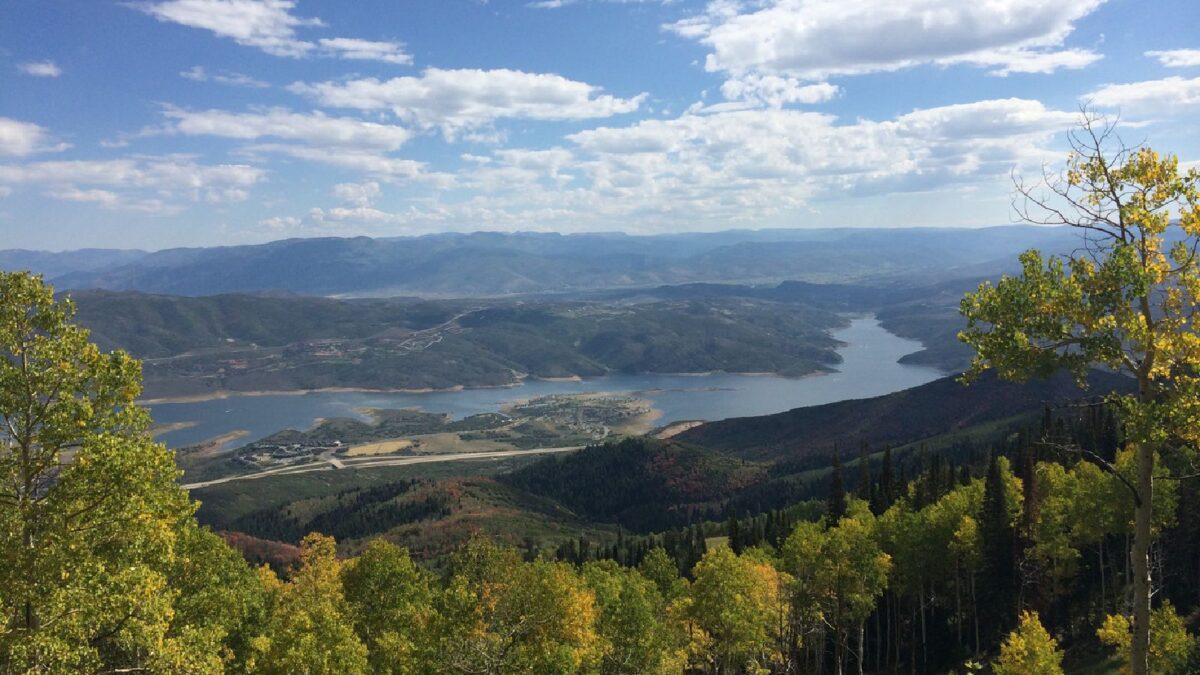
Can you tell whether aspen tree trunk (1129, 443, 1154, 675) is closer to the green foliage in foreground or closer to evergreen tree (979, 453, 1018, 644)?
the green foliage in foreground

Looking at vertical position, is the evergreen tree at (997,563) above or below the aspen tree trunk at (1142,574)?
below

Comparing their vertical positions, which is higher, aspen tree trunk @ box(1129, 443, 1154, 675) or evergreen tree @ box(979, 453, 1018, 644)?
aspen tree trunk @ box(1129, 443, 1154, 675)

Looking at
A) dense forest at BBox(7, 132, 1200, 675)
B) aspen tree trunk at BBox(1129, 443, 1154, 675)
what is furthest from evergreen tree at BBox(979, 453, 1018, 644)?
aspen tree trunk at BBox(1129, 443, 1154, 675)

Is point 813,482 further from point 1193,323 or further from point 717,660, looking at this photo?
point 1193,323

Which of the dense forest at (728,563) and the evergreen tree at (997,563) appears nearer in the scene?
the dense forest at (728,563)

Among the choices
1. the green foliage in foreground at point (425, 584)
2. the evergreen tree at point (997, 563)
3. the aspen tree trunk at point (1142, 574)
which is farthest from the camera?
the evergreen tree at point (997, 563)

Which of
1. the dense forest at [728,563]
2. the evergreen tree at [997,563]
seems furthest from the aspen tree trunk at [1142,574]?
the evergreen tree at [997,563]

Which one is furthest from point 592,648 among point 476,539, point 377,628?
point 377,628

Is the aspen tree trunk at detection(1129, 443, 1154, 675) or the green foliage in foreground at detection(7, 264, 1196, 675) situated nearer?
the aspen tree trunk at detection(1129, 443, 1154, 675)

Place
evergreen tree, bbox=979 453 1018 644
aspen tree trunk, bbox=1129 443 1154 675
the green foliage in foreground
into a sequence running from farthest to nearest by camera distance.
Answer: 1. evergreen tree, bbox=979 453 1018 644
2. the green foliage in foreground
3. aspen tree trunk, bbox=1129 443 1154 675

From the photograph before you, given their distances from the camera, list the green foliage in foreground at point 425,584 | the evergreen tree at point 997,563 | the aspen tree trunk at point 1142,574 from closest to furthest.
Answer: the aspen tree trunk at point 1142,574, the green foliage in foreground at point 425,584, the evergreen tree at point 997,563

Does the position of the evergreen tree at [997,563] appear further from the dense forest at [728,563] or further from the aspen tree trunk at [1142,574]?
the aspen tree trunk at [1142,574]
